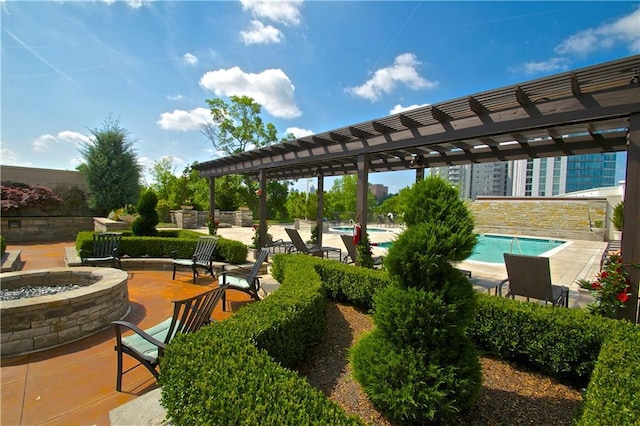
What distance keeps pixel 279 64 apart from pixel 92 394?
14.3 metres

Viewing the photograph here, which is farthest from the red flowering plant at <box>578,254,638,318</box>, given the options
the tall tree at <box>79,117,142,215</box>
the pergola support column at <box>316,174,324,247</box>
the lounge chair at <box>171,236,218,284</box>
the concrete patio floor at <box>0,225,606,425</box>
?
the tall tree at <box>79,117,142,215</box>

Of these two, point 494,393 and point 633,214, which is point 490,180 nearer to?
point 633,214

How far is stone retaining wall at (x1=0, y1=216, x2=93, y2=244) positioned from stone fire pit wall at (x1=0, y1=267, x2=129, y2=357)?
33.1 ft

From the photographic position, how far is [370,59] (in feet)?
→ 28.5

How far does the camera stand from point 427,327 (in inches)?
76.0

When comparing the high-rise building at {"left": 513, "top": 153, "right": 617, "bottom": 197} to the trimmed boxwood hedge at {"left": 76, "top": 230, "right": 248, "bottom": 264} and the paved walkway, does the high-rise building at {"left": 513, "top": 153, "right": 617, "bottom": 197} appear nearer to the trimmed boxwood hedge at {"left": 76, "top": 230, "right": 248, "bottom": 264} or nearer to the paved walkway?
the trimmed boxwood hedge at {"left": 76, "top": 230, "right": 248, "bottom": 264}

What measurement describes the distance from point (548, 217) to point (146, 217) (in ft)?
70.9

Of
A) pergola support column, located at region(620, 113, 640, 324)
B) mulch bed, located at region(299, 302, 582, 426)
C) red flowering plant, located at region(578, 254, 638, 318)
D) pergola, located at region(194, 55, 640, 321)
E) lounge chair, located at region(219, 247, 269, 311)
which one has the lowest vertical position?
mulch bed, located at region(299, 302, 582, 426)

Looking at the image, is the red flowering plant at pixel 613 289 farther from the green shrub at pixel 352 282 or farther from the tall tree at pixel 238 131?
the tall tree at pixel 238 131

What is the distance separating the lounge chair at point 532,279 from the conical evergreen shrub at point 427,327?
251 cm

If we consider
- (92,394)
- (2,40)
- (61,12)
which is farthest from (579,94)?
(61,12)

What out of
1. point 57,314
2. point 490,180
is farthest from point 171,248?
point 490,180

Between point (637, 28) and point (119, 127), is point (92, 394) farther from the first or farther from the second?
point (119, 127)

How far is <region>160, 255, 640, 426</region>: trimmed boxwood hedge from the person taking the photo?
4.63 feet
